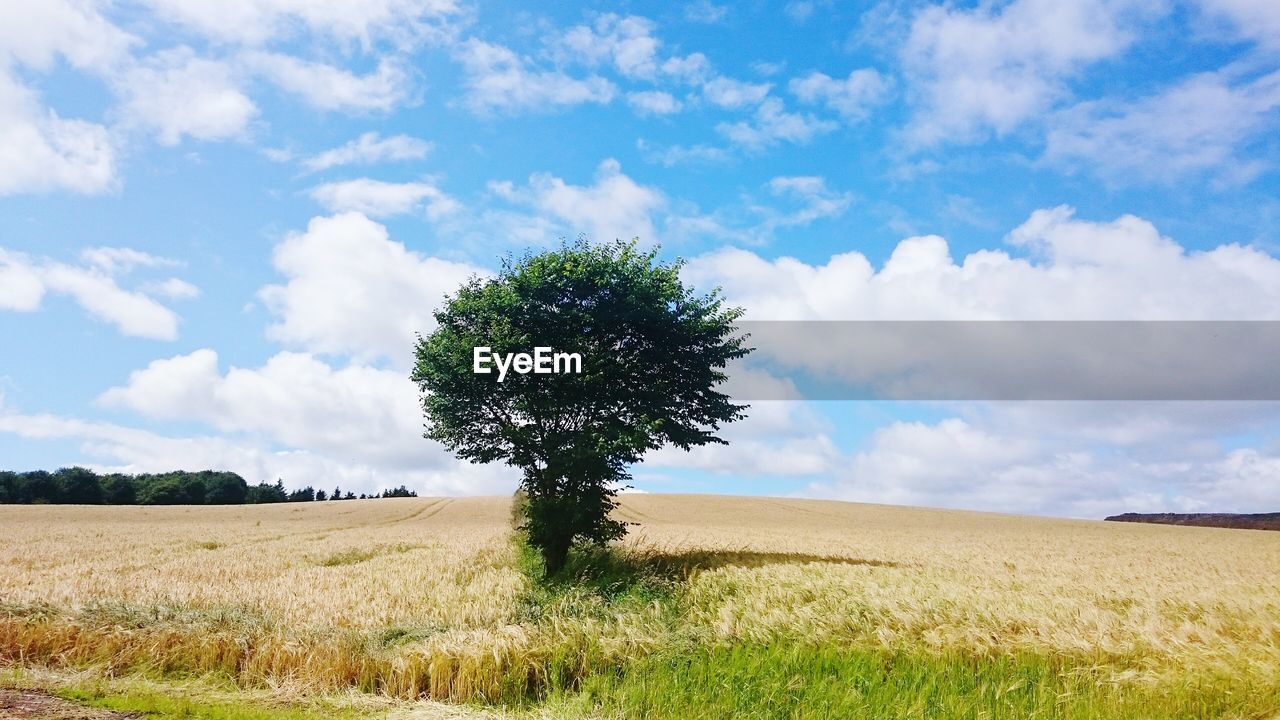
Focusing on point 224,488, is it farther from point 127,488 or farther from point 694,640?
point 694,640

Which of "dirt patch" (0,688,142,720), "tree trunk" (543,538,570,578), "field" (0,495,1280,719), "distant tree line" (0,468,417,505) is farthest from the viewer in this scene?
"distant tree line" (0,468,417,505)

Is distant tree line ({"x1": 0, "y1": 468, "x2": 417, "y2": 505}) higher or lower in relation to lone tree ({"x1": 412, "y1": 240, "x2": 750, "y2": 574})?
lower

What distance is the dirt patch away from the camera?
386 inches

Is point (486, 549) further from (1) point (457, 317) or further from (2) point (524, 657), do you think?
(2) point (524, 657)

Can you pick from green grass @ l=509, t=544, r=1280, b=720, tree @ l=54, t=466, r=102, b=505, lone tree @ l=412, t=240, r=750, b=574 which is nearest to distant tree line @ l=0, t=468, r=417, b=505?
tree @ l=54, t=466, r=102, b=505

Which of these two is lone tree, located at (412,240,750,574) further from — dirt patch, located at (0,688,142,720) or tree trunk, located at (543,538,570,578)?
dirt patch, located at (0,688,142,720)

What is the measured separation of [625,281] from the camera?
25547 mm

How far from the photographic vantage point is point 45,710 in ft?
33.2

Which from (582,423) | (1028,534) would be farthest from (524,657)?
(1028,534)

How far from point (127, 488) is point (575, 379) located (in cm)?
13051

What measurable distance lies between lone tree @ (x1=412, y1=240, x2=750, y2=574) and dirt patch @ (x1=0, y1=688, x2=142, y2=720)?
1386cm

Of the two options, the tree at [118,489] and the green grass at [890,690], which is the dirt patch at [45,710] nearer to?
the green grass at [890,690]

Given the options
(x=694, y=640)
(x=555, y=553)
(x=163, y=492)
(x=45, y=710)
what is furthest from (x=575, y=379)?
(x=163, y=492)

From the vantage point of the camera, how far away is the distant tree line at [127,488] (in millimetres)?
115000
